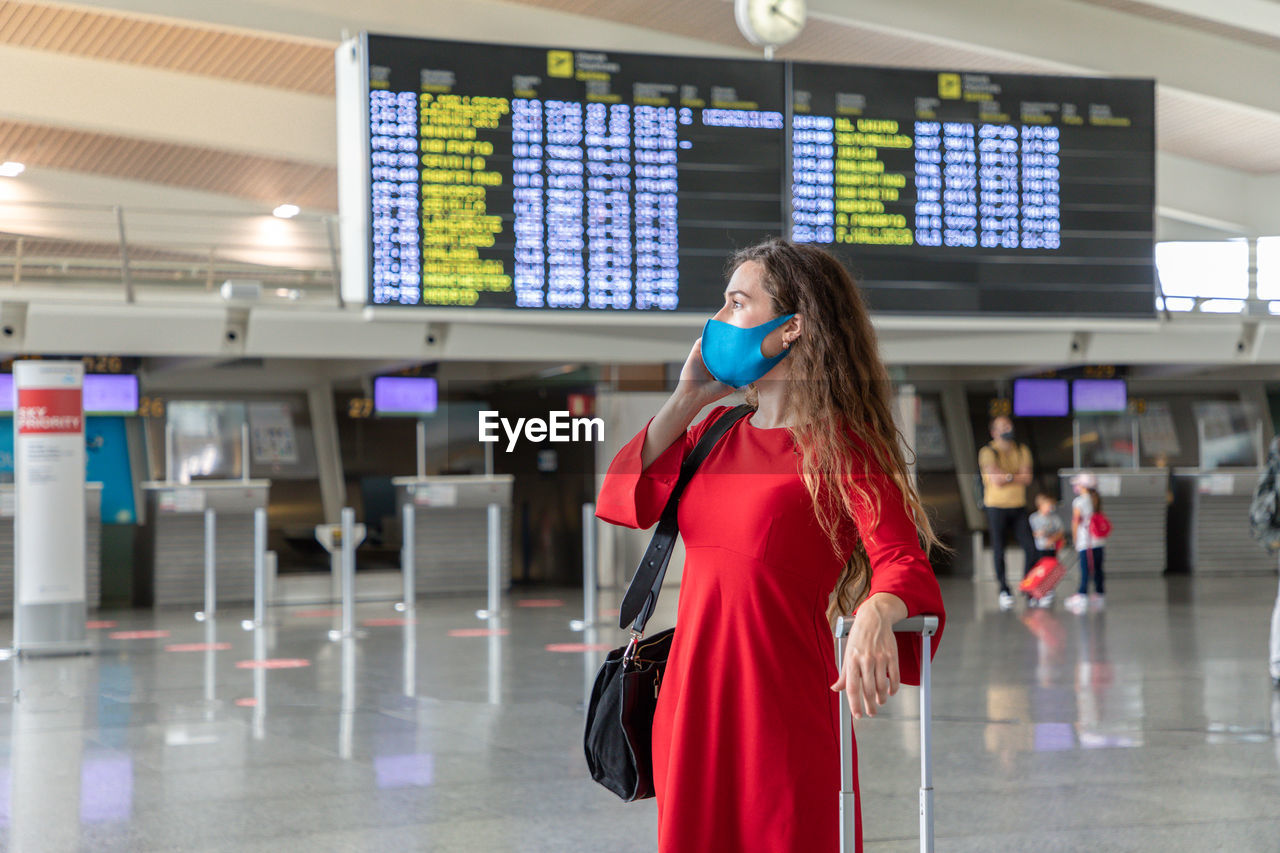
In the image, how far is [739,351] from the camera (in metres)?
1.74

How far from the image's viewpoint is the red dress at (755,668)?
68.8 inches

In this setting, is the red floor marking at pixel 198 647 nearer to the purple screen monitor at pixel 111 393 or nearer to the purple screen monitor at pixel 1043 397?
the purple screen monitor at pixel 111 393

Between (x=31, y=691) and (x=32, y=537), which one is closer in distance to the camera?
(x=31, y=691)

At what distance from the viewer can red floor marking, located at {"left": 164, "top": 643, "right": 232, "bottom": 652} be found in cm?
922

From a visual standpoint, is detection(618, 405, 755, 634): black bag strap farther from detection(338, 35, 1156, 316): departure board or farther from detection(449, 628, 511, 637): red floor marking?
detection(449, 628, 511, 637): red floor marking

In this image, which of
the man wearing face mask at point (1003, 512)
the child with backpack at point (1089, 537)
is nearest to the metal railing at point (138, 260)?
the man wearing face mask at point (1003, 512)

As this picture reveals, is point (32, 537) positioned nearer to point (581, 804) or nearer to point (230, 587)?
point (230, 587)

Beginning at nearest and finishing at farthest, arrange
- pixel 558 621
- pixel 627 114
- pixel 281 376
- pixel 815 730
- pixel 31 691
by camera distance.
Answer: pixel 815 730
pixel 31 691
pixel 627 114
pixel 558 621
pixel 281 376

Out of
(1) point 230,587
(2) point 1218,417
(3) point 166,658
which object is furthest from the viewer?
(2) point 1218,417

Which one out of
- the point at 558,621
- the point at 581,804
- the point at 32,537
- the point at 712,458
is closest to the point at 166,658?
the point at 32,537

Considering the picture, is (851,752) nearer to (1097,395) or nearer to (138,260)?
(138,260)

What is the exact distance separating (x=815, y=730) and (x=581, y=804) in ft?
9.27

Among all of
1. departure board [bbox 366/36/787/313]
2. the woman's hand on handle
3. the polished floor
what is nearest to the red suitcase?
the polished floor

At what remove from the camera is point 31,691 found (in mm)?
7215
